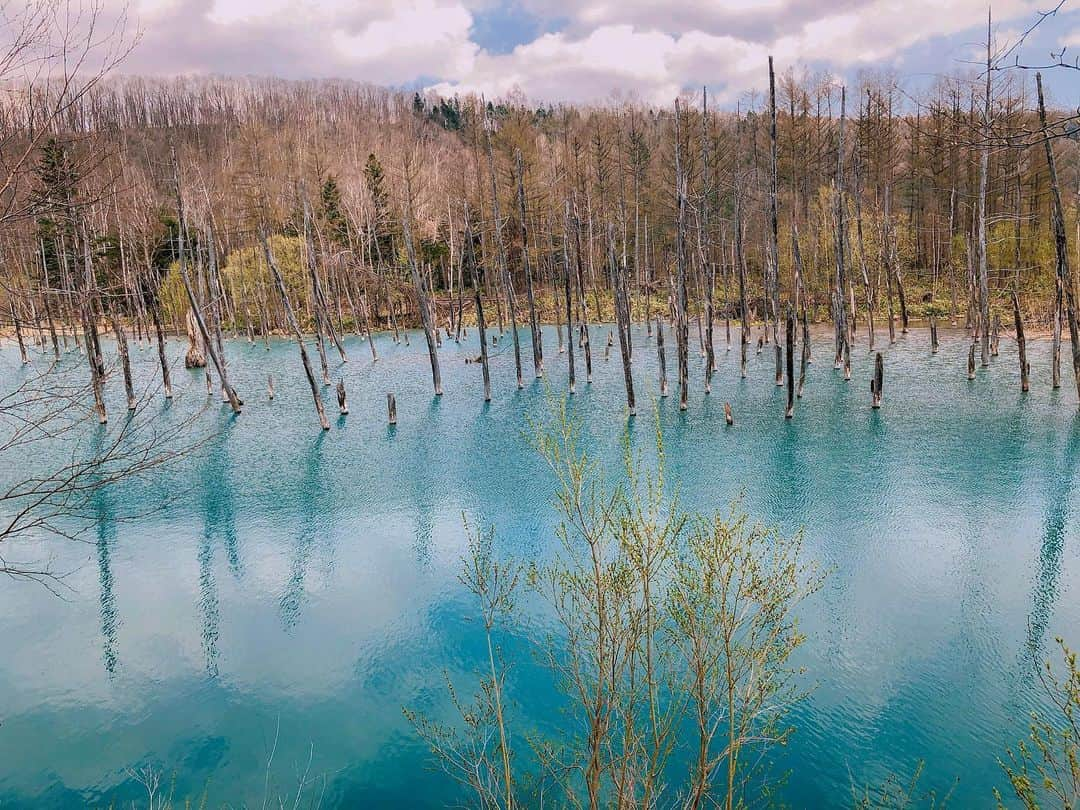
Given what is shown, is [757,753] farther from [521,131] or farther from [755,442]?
[521,131]

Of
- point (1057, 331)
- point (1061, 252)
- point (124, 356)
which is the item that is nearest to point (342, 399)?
point (124, 356)

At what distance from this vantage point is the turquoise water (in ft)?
27.1

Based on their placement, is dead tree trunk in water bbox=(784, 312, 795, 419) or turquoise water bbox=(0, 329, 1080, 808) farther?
dead tree trunk in water bbox=(784, 312, 795, 419)

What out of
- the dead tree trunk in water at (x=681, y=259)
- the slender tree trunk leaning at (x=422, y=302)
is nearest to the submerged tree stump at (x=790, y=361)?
the dead tree trunk in water at (x=681, y=259)

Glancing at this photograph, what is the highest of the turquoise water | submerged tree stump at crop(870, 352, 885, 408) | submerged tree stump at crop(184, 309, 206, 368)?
submerged tree stump at crop(184, 309, 206, 368)

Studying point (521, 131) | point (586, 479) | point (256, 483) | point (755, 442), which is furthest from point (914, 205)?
point (256, 483)

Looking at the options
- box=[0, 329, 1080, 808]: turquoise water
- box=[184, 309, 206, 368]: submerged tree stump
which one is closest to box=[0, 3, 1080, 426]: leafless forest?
box=[184, 309, 206, 368]: submerged tree stump

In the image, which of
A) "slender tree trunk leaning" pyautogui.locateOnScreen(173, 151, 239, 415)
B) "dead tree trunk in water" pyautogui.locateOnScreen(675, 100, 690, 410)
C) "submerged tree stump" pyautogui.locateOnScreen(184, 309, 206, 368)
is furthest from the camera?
"submerged tree stump" pyautogui.locateOnScreen(184, 309, 206, 368)

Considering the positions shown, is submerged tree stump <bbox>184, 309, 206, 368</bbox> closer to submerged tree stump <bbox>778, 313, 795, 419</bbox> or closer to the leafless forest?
the leafless forest

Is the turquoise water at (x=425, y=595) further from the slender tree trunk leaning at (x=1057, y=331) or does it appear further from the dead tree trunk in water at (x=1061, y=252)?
the dead tree trunk in water at (x=1061, y=252)

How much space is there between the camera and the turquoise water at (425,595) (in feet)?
27.1

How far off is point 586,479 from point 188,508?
9336mm

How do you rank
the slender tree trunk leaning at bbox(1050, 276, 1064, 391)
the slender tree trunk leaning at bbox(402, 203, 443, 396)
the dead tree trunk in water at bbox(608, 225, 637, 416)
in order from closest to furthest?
the slender tree trunk leaning at bbox(1050, 276, 1064, 391) < the dead tree trunk in water at bbox(608, 225, 637, 416) < the slender tree trunk leaning at bbox(402, 203, 443, 396)

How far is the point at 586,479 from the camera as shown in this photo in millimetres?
16469
